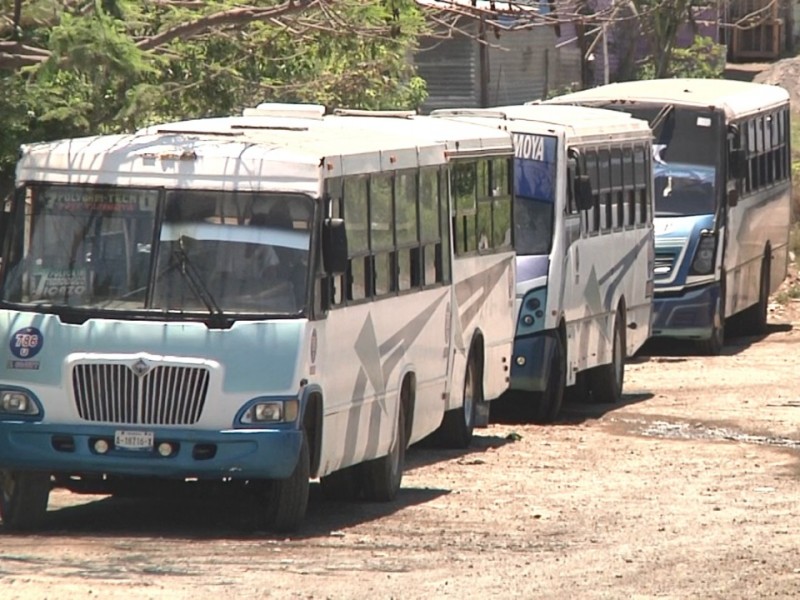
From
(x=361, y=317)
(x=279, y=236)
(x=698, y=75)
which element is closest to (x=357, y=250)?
(x=361, y=317)

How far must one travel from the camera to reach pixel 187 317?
12.8 metres

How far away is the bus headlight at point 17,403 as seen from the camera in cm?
1282

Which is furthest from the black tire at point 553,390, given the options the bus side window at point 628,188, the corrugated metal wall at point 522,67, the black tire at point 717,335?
the corrugated metal wall at point 522,67

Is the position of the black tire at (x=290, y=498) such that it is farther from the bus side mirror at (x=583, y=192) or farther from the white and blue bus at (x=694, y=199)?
the white and blue bus at (x=694, y=199)

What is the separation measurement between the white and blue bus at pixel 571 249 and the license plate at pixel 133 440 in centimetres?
850

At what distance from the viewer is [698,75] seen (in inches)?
1875

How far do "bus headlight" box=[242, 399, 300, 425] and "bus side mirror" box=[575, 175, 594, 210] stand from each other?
9.21 m

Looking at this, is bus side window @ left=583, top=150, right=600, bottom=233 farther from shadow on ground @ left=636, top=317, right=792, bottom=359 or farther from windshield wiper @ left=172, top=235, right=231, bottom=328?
windshield wiper @ left=172, top=235, right=231, bottom=328

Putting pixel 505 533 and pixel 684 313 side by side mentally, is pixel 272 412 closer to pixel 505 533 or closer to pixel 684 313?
pixel 505 533

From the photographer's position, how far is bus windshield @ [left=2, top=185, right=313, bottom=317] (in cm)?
1291

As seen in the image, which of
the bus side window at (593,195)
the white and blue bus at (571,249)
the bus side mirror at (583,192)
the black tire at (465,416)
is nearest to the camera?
the black tire at (465,416)

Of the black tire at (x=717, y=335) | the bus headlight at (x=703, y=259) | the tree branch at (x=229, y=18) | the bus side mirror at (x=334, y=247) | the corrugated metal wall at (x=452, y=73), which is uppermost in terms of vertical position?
the tree branch at (x=229, y=18)

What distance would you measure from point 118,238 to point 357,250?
187 cm

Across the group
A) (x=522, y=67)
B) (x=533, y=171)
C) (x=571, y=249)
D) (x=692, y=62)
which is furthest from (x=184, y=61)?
(x=692, y=62)
